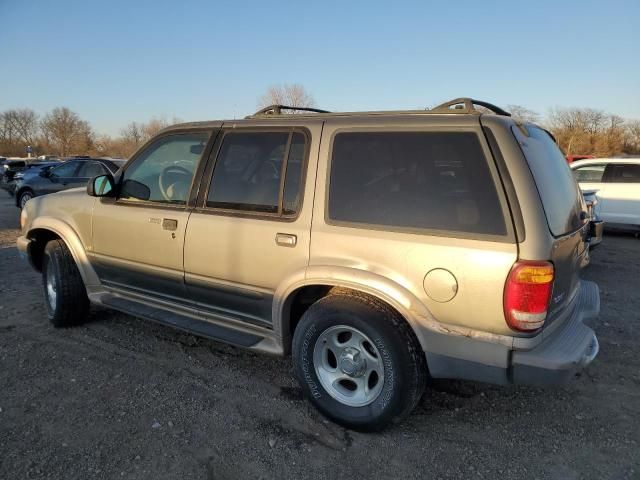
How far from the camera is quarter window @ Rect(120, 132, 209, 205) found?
359 centimetres

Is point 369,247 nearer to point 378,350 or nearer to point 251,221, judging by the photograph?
point 378,350

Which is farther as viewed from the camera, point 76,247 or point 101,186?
point 76,247

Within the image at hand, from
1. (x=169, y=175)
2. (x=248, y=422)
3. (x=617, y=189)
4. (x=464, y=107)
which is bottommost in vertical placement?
(x=248, y=422)

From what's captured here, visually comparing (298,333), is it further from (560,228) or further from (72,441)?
(560,228)

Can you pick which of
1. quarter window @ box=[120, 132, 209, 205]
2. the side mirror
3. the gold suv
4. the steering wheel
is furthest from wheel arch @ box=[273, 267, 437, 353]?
the side mirror

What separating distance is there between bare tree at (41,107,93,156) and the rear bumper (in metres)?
82.8

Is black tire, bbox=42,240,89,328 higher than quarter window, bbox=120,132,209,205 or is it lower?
lower

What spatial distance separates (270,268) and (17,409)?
186 cm

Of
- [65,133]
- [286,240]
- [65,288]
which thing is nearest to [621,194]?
[286,240]

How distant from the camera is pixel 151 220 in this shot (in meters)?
3.62

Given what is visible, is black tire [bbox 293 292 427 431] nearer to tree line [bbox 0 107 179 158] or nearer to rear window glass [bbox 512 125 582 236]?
rear window glass [bbox 512 125 582 236]

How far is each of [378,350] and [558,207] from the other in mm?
1272

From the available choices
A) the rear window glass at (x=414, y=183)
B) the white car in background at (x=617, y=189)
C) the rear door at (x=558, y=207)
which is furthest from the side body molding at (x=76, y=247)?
the white car in background at (x=617, y=189)

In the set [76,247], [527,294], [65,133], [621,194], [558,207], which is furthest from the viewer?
[65,133]
